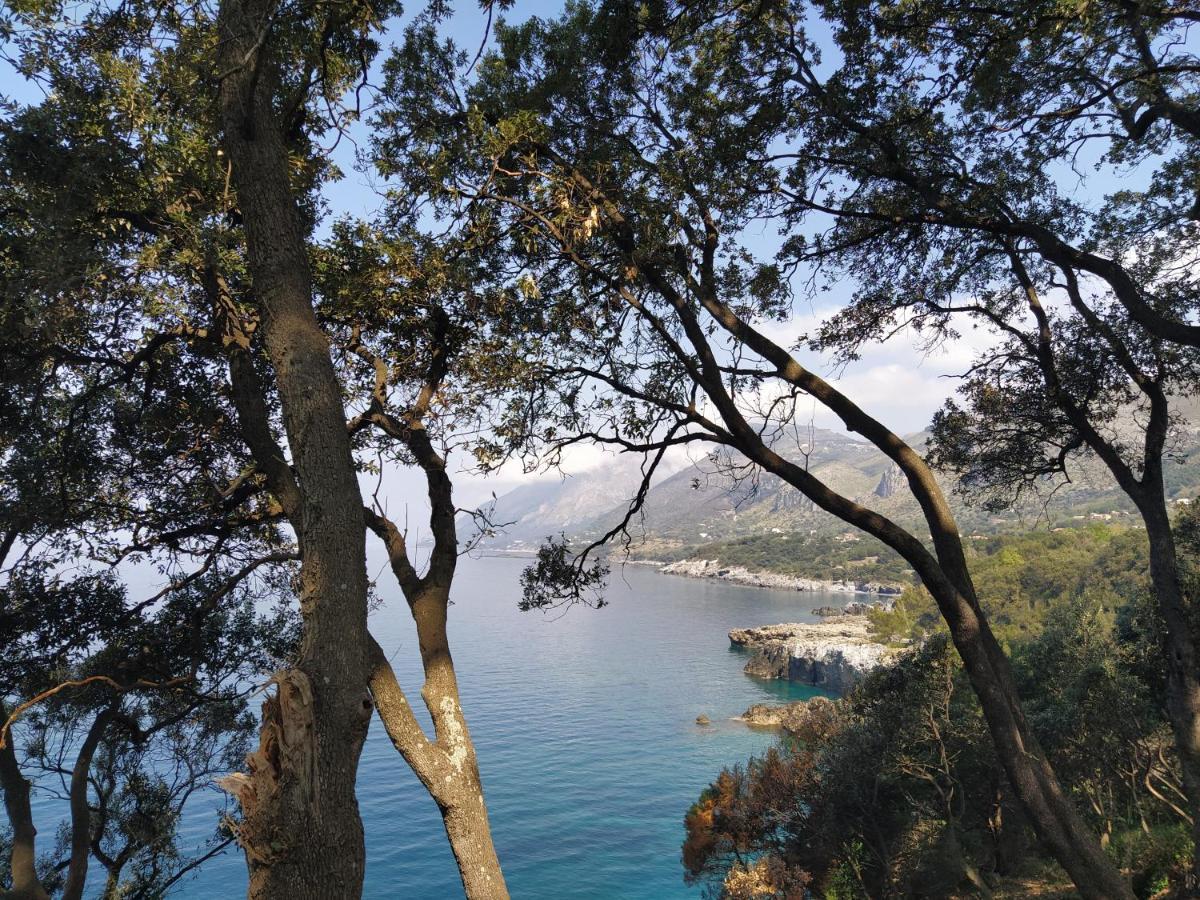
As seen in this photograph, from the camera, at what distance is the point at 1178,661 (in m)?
6.93

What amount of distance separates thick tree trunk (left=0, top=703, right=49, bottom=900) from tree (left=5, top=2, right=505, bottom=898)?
2314 millimetres

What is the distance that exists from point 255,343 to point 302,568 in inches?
173

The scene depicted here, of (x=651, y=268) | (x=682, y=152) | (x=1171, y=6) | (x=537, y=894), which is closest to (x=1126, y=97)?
(x=1171, y=6)

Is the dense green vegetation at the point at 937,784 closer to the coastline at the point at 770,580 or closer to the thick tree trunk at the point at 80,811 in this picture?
the thick tree trunk at the point at 80,811

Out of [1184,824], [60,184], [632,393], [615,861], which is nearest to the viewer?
[60,184]

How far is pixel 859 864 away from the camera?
19797 mm

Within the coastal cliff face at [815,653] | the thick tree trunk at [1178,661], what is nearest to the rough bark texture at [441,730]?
the thick tree trunk at [1178,661]

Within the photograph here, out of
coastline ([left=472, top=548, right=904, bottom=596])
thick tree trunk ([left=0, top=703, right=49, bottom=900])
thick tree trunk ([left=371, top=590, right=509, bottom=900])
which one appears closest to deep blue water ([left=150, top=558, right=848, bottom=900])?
thick tree trunk ([left=371, top=590, right=509, bottom=900])

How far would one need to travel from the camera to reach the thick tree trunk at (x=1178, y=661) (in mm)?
6785

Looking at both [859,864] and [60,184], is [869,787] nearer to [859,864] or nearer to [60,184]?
[859,864]

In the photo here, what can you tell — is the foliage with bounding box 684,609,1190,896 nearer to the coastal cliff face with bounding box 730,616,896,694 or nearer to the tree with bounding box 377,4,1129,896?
the tree with bounding box 377,4,1129,896

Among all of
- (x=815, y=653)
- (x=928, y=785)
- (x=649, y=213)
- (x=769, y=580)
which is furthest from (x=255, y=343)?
(x=769, y=580)

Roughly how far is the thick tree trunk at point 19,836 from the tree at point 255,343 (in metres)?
2.31

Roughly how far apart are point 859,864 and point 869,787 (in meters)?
2.73
